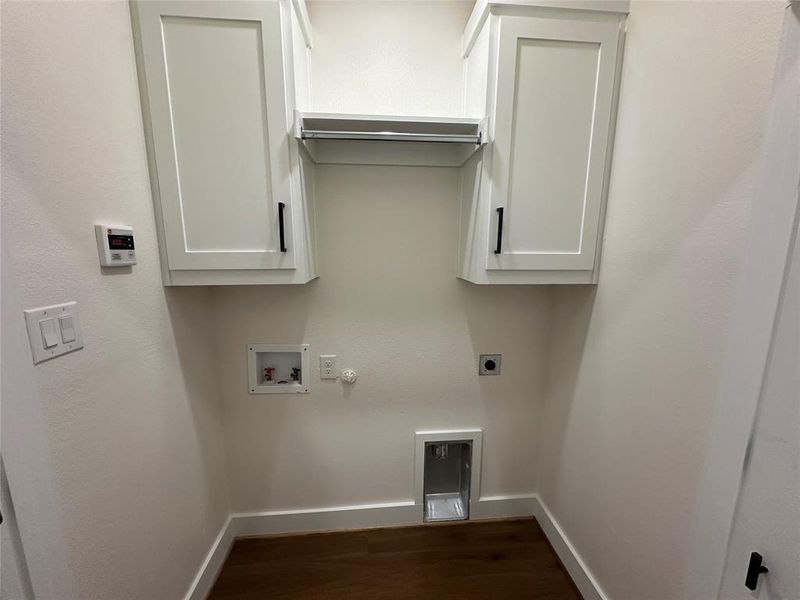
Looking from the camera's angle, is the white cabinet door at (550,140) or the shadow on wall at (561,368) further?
the shadow on wall at (561,368)

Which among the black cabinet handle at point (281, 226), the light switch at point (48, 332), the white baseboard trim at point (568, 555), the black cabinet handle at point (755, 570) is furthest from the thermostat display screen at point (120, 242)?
the white baseboard trim at point (568, 555)

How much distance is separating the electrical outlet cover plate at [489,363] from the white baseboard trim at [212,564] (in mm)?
1582

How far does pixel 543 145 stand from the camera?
1197mm

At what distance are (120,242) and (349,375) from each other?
1073 mm

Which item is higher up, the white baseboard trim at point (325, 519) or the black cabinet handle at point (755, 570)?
the black cabinet handle at point (755, 570)

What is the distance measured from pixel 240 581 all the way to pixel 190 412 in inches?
34.6

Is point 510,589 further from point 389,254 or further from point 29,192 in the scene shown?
point 29,192

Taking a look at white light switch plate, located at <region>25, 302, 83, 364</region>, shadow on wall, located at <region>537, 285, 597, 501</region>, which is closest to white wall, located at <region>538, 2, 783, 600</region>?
shadow on wall, located at <region>537, 285, 597, 501</region>

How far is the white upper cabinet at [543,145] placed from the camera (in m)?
1.13

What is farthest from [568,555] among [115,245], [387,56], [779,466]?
[387,56]

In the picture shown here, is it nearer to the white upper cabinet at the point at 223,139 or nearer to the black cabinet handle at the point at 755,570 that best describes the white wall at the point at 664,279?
the black cabinet handle at the point at 755,570

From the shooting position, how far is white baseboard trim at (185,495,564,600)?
67.2 inches

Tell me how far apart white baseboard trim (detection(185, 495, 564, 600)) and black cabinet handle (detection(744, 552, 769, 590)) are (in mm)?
1040

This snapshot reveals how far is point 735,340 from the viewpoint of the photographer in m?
0.77
